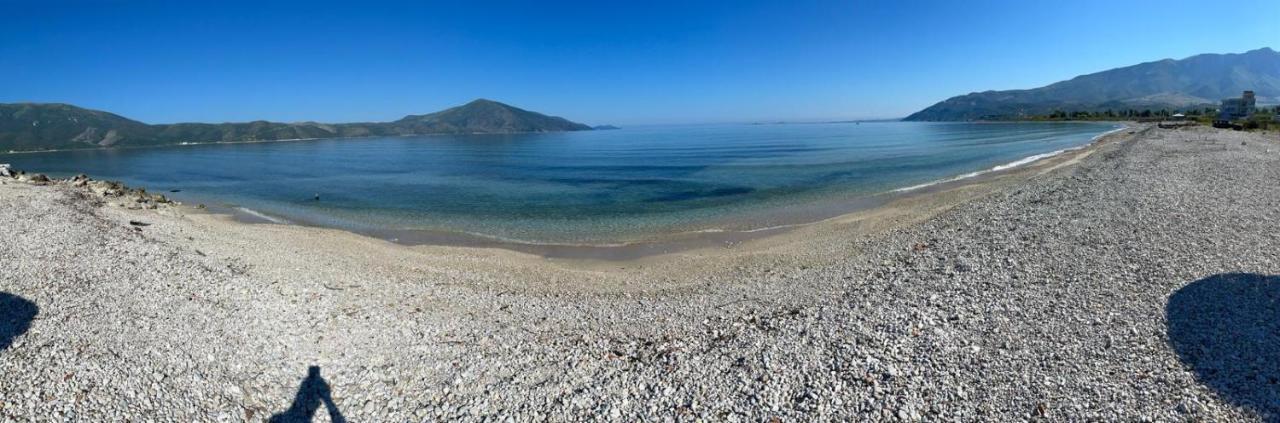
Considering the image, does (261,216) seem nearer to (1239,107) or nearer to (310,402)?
(310,402)

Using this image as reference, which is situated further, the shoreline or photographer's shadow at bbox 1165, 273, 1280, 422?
the shoreline

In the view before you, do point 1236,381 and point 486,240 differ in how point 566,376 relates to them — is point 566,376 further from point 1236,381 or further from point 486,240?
point 486,240

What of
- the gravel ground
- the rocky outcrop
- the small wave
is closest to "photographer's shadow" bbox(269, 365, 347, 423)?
the gravel ground

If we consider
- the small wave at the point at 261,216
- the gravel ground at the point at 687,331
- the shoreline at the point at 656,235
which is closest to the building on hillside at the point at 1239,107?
the shoreline at the point at 656,235

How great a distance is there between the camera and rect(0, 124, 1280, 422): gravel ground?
292 inches

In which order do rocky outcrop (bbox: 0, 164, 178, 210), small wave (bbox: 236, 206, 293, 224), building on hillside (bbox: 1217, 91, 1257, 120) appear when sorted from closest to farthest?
rocky outcrop (bbox: 0, 164, 178, 210) < small wave (bbox: 236, 206, 293, 224) < building on hillside (bbox: 1217, 91, 1257, 120)

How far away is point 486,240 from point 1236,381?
22.7m

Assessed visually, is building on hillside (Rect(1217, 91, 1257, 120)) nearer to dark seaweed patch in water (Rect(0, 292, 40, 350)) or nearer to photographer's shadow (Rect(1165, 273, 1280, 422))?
photographer's shadow (Rect(1165, 273, 1280, 422))

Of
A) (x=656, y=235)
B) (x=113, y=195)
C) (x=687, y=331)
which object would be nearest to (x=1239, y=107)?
(x=656, y=235)

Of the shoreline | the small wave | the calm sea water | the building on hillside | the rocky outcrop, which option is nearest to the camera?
the shoreline

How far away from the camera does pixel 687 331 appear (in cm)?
1078

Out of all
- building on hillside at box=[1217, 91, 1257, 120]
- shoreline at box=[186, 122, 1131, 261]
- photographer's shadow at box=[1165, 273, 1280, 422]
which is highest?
building on hillside at box=[1217, 91, 1257, 120]

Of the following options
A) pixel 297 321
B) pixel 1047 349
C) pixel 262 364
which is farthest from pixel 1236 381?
pixel 297 321

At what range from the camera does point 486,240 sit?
928 inches
